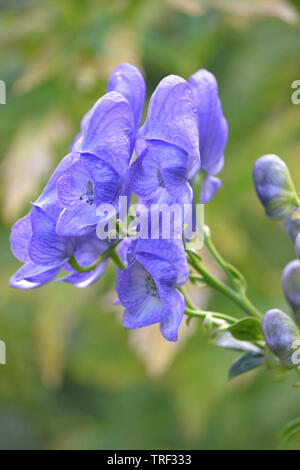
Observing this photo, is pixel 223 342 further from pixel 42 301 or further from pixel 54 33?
pixel 54 33

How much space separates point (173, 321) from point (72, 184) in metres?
0.14

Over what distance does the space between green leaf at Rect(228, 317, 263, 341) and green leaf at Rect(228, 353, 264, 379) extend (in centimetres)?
3

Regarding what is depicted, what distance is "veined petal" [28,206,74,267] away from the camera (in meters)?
0.61

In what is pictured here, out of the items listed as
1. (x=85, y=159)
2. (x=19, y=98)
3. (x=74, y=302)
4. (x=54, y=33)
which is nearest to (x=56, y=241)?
(x=85, y=159)

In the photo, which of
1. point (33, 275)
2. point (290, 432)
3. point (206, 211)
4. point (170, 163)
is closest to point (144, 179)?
point (170, 163)

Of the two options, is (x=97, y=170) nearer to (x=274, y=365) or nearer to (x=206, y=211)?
(x=274, y=365)

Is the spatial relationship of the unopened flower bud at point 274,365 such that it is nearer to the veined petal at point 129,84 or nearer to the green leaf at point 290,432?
the green leaf at point 290,432

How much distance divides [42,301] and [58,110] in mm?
390

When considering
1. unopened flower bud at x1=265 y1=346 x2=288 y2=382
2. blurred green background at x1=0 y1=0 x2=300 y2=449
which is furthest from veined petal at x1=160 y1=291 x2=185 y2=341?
blurred green background at x1=0 y1=0 x2=300 y2=449

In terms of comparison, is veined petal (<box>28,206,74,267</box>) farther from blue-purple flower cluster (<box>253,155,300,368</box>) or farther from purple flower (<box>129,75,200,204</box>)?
blue-purple flower cluster (<box>253,155,300,368</box>)

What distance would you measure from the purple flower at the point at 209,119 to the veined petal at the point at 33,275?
187mm

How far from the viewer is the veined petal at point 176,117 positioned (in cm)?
61

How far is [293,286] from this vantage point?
26.5 inches

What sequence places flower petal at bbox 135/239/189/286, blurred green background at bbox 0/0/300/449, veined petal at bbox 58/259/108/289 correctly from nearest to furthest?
1. flower petal at bbox 135/239/189/286
2. veined petal at bbox 58/259/108/289
3. blurred green background at bbox 0/0/300/449
